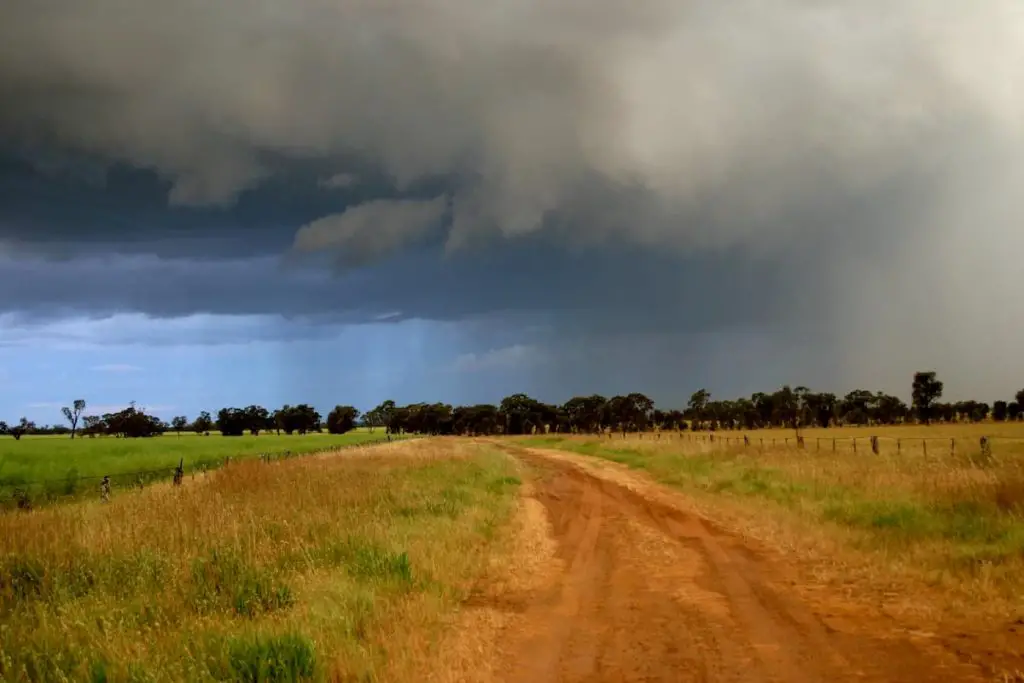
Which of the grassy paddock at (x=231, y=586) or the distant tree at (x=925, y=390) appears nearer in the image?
the grassy paddock at (x=231, y=586)

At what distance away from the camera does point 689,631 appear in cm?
797

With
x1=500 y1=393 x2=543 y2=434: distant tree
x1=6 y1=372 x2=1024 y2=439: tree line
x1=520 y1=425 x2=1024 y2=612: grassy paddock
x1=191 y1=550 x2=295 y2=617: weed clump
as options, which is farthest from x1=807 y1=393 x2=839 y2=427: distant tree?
x1=191 y1=550 x2=295 y2=617: weed clump

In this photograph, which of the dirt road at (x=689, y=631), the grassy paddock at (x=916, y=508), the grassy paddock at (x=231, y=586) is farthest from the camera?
the grassy paddock at (x=916, y=508)

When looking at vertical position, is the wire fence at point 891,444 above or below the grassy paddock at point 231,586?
below

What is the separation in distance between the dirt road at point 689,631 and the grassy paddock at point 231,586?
1.41m

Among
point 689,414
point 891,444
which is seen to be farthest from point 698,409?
point 891,444

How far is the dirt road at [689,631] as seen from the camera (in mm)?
6662

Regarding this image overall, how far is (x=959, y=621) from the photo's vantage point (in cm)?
819


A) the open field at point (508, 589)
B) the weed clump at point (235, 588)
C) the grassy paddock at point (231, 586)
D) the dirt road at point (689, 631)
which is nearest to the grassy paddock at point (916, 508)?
the open field at point (508, 589)

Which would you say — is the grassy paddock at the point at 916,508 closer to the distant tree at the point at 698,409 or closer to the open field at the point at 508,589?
the open field at the point at 508,589

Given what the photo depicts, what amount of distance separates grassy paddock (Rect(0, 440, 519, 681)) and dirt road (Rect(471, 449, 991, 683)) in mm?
1408

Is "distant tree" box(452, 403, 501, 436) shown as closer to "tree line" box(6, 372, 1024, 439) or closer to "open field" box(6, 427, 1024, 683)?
"tree line" box(6, 372, 1024, 439)

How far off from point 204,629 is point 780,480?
19.4 m

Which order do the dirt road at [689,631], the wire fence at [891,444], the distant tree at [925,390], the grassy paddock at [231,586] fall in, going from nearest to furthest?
the grassy paddock at [231,586]
the dirt road at [689,631]
the wire fence at [891,444]
the distant tree at [925,390]
